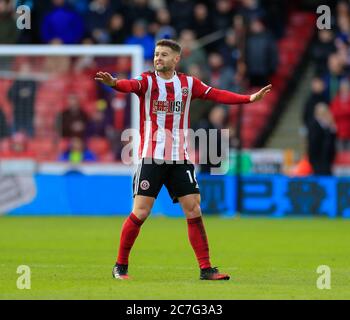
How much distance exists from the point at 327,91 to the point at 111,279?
14.2 metres

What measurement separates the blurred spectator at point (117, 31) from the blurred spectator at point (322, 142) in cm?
481

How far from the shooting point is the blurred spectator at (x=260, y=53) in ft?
77.7

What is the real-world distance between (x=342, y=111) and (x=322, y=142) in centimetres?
137

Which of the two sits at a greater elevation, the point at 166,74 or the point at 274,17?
the point at 274,17

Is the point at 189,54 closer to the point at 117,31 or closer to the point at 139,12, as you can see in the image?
the point at 117,31

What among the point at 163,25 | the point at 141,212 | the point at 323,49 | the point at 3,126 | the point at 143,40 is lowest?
the point at 141,212

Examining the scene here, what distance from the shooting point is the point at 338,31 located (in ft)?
83.3

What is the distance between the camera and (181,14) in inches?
995

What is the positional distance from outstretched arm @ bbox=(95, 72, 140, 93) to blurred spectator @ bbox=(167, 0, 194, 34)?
47.8ft

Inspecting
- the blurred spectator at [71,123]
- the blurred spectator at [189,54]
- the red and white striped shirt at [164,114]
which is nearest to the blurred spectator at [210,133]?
the blurred spectator at [189,54]

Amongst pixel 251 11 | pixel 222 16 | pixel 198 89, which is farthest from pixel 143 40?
pixel 198 89

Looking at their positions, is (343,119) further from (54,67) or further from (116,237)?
(116,237)

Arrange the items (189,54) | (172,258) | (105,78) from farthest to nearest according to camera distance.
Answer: (189,54), (172,258), (105,78)

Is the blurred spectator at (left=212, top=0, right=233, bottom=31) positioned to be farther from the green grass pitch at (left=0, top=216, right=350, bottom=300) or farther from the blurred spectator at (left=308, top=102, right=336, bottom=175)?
the green grass pitch at (left=0, top=216, right=350, bottom=300)
